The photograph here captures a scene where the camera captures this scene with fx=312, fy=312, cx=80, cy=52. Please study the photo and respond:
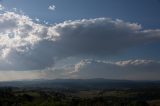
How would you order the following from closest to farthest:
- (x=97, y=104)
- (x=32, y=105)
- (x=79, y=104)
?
(x=32, y=105)
(x=79, y=104)
(x=97, y=104)

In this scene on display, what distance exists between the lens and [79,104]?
164 meters

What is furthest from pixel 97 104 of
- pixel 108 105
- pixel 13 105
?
pixel 13 105

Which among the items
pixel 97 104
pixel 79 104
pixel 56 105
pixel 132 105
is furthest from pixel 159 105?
pixel 56 105

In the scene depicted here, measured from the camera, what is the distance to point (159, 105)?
194 m

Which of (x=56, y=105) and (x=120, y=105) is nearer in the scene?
(x=56, y=105)

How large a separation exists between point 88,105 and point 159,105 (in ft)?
168

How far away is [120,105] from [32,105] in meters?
88.7

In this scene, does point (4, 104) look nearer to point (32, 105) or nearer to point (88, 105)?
point (32, 105)

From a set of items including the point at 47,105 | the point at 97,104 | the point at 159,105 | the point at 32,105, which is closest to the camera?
the point at 47,105

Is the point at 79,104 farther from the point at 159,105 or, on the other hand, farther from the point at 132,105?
the point at 159,105

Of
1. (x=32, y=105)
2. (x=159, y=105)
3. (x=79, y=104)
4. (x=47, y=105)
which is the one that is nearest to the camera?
(x=47, y=105)

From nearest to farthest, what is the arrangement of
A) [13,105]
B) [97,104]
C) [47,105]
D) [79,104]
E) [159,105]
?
1. [47,105]
2. [13,105]
3. [79,104]
4. [97,104]
5. [159,105]

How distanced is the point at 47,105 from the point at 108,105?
79.7 meters

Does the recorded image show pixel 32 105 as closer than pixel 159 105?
Yes
